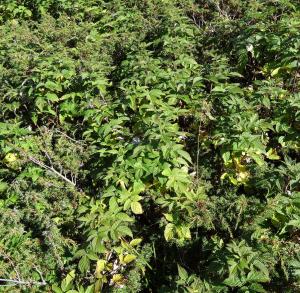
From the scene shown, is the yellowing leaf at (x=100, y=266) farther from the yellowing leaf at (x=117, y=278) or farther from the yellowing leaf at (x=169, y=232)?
the yellowing leaf at (x=169, y=232)

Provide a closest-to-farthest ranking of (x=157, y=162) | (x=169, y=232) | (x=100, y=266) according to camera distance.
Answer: (x=100, y=266) → (x=169, y=232) → (x=157, y=162)

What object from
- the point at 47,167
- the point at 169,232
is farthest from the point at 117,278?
the point at 47,167

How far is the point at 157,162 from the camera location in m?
2.86

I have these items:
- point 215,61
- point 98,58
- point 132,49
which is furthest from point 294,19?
point 98,58

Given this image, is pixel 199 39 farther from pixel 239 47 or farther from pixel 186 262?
pixel 186 262

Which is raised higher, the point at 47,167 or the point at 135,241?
the point at 47,167

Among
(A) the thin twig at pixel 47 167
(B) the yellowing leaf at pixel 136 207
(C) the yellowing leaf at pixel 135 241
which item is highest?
(A) the thin twig at pixel 47 167

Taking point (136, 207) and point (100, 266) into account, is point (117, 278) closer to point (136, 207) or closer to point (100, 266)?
point (100, 266)

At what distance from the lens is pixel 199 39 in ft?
14.7

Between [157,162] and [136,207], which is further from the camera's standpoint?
[157,162]

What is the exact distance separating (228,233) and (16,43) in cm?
333

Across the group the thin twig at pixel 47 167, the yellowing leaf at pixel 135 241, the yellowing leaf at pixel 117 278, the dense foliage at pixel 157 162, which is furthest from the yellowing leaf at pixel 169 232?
the thin twig at pixel 47 167

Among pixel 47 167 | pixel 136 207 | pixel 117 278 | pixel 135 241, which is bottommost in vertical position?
pixel 117 278

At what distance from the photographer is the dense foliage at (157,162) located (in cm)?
251
